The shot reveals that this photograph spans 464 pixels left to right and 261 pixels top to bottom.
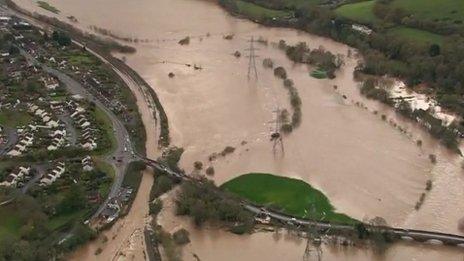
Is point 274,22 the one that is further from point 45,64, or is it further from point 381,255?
point 381,255

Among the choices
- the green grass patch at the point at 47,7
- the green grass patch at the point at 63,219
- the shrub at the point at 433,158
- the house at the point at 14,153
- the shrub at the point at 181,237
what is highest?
the green grass patch at the point at 47,7

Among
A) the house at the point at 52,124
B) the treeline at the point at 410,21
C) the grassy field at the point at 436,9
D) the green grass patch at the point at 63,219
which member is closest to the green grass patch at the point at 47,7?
the house at the point at 52,124

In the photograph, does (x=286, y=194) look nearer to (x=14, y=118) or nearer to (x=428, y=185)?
(x=428, y=185)

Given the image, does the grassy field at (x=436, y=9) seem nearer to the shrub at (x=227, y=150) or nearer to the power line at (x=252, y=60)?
the power line at (x=252, y=60)

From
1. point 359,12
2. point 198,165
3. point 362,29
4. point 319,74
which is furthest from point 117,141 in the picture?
point 359,12

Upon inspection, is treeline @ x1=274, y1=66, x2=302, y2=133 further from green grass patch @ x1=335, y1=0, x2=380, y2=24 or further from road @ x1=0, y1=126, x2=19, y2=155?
road @ x1=0, y1=126, x2=19, y2=155

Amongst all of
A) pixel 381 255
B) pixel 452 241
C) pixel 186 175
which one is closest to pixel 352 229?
pixel 381 255

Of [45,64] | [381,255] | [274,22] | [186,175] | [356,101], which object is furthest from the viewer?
[274,22]
